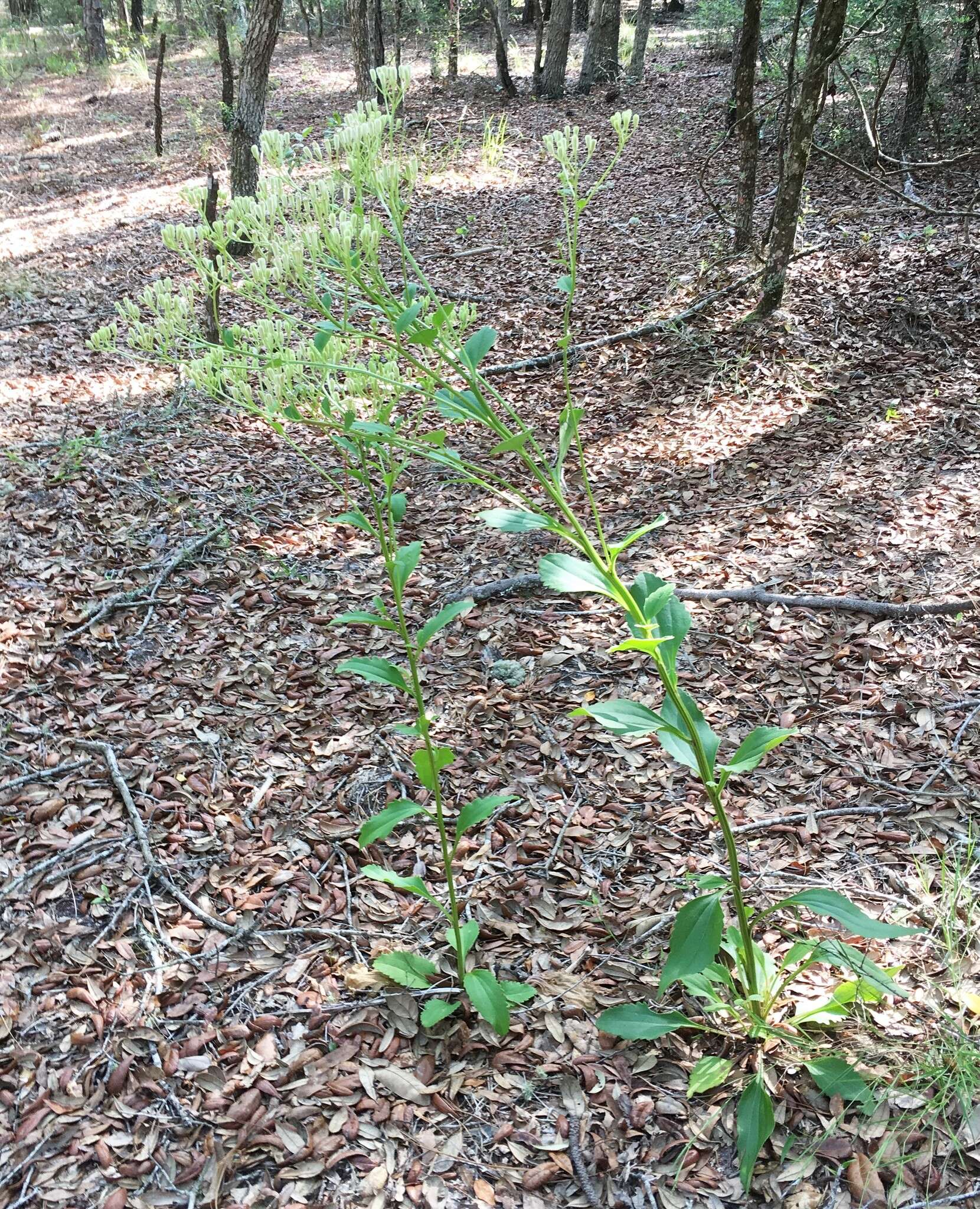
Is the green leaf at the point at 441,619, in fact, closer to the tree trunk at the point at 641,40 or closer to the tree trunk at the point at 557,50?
the tree trunk at the point at 557,50

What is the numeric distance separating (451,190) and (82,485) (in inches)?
302

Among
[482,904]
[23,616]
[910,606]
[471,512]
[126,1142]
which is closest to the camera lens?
[126,1142]

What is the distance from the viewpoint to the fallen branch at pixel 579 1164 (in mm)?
2043

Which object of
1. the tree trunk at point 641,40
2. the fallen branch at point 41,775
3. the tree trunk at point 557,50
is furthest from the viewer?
the tree trunk at point 641,40

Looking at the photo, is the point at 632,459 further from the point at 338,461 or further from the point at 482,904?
the point at 482,904

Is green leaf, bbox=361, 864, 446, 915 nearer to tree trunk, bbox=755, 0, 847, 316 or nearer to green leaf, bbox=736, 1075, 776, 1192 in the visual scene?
green leaf, bbox=736, 1075, 776, 1192

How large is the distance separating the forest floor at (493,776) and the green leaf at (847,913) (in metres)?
0.42

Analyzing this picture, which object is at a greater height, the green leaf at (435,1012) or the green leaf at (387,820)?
the green leaf at (387,820)

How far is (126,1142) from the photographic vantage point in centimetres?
220

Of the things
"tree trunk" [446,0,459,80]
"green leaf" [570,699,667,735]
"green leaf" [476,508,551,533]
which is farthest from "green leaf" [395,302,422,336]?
"tree trunk" [446,0,459,80]

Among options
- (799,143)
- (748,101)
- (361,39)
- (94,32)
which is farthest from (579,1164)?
(94,32)

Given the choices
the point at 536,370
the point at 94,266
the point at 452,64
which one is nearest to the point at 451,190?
the point at 94,266

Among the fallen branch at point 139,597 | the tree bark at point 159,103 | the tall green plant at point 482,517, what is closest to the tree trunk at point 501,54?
the tree bark at point 159,103

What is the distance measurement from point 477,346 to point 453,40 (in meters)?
16.3
